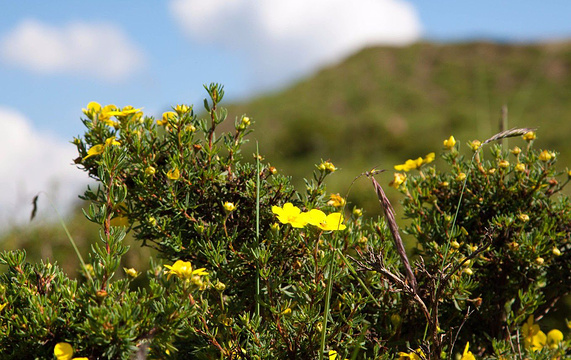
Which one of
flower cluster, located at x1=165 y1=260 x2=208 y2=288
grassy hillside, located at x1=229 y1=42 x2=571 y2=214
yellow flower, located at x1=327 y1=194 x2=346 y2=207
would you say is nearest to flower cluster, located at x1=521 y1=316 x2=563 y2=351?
yellow flower, located at x1=327 y1=194 x2=346 y2=207

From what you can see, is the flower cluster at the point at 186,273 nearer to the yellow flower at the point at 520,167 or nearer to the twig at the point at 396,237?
the twig at the point at 396,237

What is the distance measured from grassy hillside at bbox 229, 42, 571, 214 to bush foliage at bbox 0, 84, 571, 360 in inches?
302

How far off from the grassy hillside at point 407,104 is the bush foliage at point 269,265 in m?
7.66

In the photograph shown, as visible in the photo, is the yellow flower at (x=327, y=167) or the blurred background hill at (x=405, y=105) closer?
the yellow flower at (x=327, y=167)

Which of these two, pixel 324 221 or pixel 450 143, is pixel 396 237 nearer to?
pixel 324 221

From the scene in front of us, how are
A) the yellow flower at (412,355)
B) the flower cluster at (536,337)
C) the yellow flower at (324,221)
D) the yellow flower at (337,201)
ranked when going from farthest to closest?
the flower cluster at (536,337), the yellow flower at (337,201), the yellow flower at (412,355), the yellow flower at (324,221)

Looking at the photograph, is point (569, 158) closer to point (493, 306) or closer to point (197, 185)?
point (493, 306)

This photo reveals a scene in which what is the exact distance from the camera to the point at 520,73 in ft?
60.0

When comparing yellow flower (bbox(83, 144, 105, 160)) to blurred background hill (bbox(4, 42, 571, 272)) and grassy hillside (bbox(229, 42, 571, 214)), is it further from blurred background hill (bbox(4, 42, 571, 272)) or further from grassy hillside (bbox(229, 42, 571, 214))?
grassy hillside (bbox(229, 42, 571, 214))

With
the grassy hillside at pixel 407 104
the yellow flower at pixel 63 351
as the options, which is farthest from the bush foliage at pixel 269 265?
the grassy hillside at pixel 407 104

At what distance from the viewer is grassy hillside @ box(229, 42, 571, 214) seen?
13055 millimetres

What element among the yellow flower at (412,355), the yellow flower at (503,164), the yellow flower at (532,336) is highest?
the yellow flower at (503,164)

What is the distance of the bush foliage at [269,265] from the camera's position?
4.50 feet

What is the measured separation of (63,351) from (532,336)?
5.06 ft
